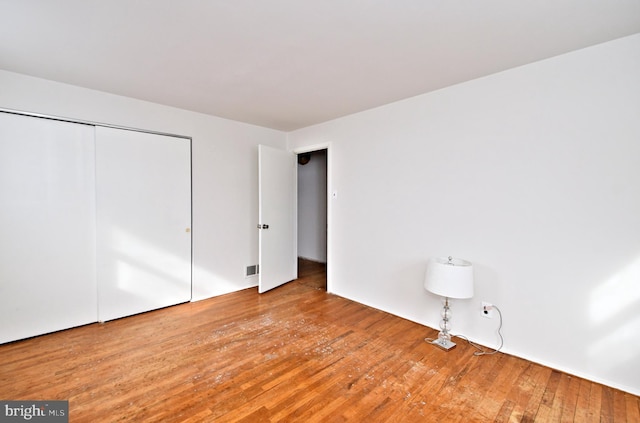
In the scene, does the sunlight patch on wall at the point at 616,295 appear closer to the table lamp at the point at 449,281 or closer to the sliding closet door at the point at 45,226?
the table lamp at the point at 449,281

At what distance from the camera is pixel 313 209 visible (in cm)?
590

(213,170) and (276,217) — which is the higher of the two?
(213,170)

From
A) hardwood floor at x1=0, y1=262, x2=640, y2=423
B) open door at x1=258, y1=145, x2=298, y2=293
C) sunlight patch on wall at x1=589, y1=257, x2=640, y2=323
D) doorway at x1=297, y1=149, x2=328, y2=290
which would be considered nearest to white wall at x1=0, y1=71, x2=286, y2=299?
open door at x1=258, y1=145, x2=298, y2=293

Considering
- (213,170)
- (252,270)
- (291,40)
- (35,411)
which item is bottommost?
(35,411)

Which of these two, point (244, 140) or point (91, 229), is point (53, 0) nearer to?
point (91, 229)

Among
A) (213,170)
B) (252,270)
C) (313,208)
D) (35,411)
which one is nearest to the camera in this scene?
(35,411)

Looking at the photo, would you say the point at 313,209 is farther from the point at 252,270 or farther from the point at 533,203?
the point at 533,203

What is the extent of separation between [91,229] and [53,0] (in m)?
2.08

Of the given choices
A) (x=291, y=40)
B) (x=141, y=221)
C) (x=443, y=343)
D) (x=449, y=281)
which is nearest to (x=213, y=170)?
(x=141, y=221)

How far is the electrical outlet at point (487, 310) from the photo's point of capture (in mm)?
2443

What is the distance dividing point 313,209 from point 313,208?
21mm

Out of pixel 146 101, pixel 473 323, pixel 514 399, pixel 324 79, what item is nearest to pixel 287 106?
pixel 324 79

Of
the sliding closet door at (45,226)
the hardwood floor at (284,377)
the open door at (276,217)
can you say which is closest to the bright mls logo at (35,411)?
the hardwood floor at (284,377)

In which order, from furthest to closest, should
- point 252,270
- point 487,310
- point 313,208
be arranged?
point 313,208, point 252,270, point 487,310
